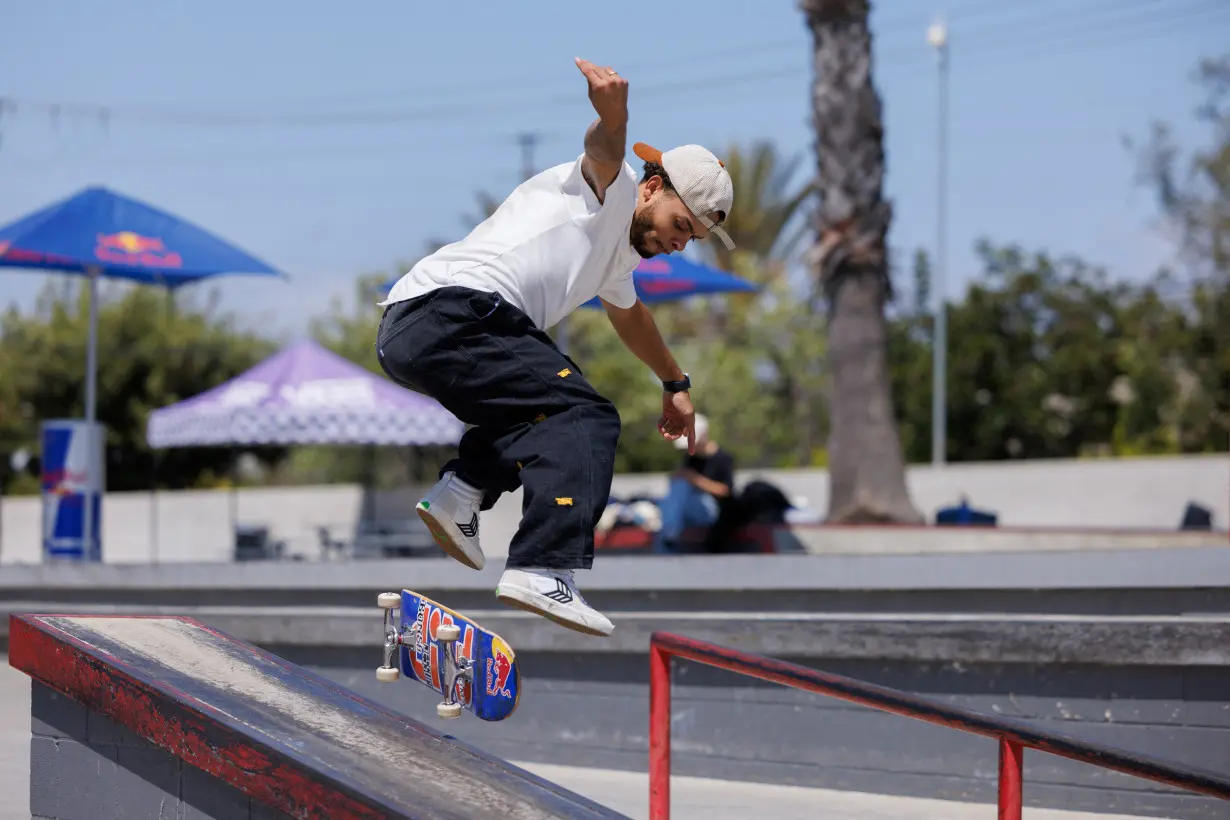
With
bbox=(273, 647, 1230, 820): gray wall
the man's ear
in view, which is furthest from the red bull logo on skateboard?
bbox=(273, 647, 1230, 820): gray wall

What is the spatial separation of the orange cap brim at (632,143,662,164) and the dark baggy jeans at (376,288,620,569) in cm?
53

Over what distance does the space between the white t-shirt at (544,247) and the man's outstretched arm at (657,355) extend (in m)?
0.30

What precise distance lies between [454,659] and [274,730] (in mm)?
501

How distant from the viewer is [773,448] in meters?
35.6

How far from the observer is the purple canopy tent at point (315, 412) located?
12.6 meters

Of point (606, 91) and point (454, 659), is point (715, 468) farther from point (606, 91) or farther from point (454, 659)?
point (606, 91)

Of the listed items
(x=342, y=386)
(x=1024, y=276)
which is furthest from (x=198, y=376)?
(x=342, y=386)

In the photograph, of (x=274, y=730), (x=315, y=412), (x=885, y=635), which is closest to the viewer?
(x=274, y=730)

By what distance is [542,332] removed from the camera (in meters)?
3.60

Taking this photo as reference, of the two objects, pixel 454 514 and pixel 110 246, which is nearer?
pixel 454 514

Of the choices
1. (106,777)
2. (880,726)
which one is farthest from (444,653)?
(880,726)

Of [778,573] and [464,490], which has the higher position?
[464,490]

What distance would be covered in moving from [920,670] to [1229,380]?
19.3 m

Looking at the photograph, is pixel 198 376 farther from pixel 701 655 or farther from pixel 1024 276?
pixel 701 655
